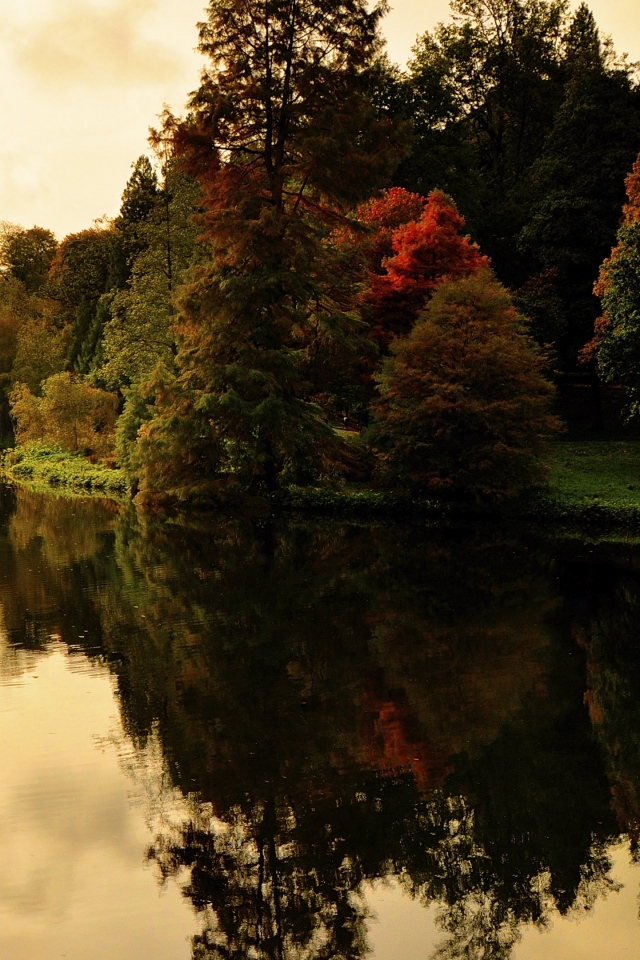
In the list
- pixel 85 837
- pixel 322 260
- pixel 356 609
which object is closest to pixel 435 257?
pixel 322 260

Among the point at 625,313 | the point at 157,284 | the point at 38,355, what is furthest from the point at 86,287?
the point at 625,313

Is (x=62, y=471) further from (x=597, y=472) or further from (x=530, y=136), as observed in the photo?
(x=530, y=136)

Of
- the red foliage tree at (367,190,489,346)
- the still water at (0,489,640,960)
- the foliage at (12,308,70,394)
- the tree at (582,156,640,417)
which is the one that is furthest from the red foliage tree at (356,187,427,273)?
the foliage at (12,308,70,394)

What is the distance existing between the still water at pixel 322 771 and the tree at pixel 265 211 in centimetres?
1023

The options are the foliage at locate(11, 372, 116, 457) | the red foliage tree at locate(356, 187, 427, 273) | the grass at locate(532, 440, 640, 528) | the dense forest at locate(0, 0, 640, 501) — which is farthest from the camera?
the foliage at locate(11, 372, 116, 457)

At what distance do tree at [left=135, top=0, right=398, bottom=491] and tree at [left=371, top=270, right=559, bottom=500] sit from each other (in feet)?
9.19

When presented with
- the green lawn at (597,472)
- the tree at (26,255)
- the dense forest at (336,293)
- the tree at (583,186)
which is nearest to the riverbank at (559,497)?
the green lawn at (597,472)

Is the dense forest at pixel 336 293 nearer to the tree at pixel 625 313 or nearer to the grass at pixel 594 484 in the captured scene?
the tree at pixel 625 313

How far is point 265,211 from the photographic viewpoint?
23.4m

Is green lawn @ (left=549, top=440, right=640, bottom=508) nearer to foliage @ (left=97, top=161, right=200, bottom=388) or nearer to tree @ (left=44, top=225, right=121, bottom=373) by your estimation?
foliage @ (left=97, top=161, right=200, bottom=388)

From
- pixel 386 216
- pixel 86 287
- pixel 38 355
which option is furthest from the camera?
pixel 38 355

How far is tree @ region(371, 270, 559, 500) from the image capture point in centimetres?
2184

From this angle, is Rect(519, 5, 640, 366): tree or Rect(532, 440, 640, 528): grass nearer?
A: Rect(532, 440, 640, 528): grass

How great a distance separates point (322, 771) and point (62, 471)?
3367 cm
